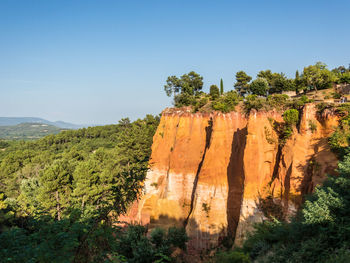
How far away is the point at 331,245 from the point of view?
9242mm

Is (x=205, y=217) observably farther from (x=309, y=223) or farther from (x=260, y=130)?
(x=309, y=223)

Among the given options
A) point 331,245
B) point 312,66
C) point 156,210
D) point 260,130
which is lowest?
point 156,210

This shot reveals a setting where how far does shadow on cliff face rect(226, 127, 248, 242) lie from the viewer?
1775 cm

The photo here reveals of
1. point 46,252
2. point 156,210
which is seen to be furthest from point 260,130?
point 46,252

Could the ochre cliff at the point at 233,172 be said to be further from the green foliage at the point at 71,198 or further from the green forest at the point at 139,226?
the green foliage at the point at 71,198

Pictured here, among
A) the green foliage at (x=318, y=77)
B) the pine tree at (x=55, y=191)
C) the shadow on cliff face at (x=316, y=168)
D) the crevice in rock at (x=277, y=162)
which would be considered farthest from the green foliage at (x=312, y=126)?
the pine tree at (x=55, y=191)

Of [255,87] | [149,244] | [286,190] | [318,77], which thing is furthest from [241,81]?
[149,244]

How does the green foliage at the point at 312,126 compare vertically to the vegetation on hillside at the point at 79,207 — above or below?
above

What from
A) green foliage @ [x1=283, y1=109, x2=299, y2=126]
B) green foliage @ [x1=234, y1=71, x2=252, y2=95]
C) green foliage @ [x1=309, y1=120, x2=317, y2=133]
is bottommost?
green foliage @ [x1=309, y1=120, x2=317, y2=133]

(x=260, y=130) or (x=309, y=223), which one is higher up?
(x=260, y=130)

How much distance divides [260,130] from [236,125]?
3211 millimetres

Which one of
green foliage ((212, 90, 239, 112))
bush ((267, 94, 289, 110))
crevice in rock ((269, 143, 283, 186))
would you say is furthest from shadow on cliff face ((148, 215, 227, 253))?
bush ((267, 94, 289, 110))

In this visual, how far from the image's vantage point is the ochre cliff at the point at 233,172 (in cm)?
1480

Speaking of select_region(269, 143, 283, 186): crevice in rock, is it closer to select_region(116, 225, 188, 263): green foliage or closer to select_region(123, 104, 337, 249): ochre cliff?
select_region(123, 104, 337, 249): ochre cliff
